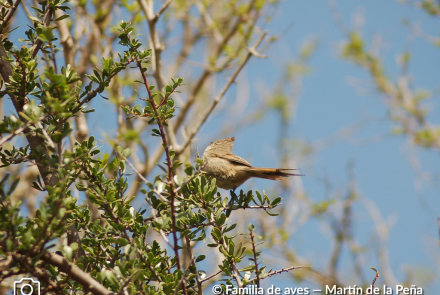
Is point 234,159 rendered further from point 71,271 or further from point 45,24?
point 71,271

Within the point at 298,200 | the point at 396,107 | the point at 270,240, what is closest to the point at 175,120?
the point at 270,240

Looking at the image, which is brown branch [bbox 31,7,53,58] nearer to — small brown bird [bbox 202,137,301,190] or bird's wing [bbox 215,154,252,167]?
small brown bird [bbox 202,137,301,190]

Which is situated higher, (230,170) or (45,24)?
(45,24)

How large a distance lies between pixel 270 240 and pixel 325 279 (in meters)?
2.19

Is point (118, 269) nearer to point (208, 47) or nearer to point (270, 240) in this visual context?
point (270, 240)

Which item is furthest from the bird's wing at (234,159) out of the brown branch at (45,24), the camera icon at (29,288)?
the camera icon at (29,288)

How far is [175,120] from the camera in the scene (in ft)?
20.4

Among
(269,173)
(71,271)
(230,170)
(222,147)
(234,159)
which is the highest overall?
(222,147)

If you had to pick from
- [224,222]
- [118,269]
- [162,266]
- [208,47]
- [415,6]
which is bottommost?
[118,269]

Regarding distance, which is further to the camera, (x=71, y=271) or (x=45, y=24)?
(x=45, y=24)

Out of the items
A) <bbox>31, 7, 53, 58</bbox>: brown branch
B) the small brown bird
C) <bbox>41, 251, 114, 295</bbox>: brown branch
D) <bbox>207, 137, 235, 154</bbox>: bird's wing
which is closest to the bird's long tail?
the small brown bird

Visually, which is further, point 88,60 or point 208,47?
point 208,47

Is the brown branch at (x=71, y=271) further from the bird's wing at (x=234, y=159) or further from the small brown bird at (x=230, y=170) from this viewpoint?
the bird's wing at (x=234, y=159)

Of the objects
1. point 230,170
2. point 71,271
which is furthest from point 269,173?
point 71,271
